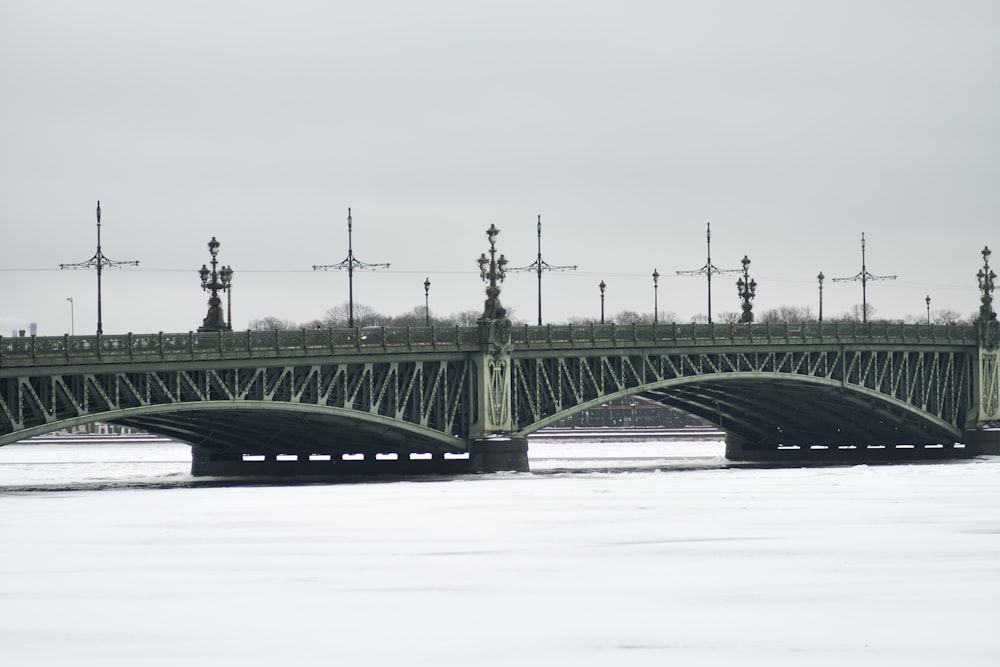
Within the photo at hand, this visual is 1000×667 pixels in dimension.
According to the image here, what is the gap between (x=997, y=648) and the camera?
71.9 ft

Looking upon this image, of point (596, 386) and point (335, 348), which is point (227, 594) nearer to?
point (335, 348)

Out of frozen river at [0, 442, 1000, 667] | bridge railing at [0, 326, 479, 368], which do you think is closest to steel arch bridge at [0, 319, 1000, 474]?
bridge railing at [0, 326, 479, 368]

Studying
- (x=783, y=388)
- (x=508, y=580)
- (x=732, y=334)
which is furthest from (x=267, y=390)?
(x=508, y=580)

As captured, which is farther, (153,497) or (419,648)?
(153,497)

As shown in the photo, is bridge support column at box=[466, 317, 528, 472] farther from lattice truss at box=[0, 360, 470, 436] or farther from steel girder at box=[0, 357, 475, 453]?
lattice truss at box=[0, 360, 470, 436]

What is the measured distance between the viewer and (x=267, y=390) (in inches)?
2803

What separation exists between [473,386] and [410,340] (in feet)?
14.9

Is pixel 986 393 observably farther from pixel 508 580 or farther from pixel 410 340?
pixel 508 580

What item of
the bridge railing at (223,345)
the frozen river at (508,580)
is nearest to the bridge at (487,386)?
the bridge railing at (223,345)

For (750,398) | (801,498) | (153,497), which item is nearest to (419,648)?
(801,498)

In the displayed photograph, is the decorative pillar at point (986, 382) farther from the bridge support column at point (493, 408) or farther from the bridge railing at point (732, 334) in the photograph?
the bridge support column at point (493, 408)

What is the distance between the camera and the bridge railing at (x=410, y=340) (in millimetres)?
62062

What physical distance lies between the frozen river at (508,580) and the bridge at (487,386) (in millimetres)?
9206

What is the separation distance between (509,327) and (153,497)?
2278 centimetres
